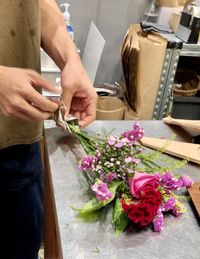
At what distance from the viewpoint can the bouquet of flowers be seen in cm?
62

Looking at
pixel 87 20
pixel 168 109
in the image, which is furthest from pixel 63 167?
pixel 87 20

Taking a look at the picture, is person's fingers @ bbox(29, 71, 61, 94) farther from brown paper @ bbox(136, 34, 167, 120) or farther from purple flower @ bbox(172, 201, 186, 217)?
brown paper @ bbox(136, 34, 167, 120)

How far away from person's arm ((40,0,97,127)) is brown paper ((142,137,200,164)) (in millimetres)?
181

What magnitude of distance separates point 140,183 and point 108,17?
1324mm

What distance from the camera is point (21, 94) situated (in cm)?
62

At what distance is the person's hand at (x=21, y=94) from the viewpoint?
62 centimetres

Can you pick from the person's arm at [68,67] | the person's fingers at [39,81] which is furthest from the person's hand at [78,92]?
the person's fingers at [39,81]

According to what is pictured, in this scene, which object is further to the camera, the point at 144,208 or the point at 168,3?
the point at 168,3

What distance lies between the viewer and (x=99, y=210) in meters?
0.67

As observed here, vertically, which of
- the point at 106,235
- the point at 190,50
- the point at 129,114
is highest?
the point at 190,50

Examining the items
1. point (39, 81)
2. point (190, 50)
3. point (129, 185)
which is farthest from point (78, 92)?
point (190, 50)

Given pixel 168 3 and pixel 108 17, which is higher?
pixel 168 3

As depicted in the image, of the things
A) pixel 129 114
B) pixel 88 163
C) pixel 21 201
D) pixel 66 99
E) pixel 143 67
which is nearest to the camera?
pixel 88 163

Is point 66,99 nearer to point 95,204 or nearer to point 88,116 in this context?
point 88,116
